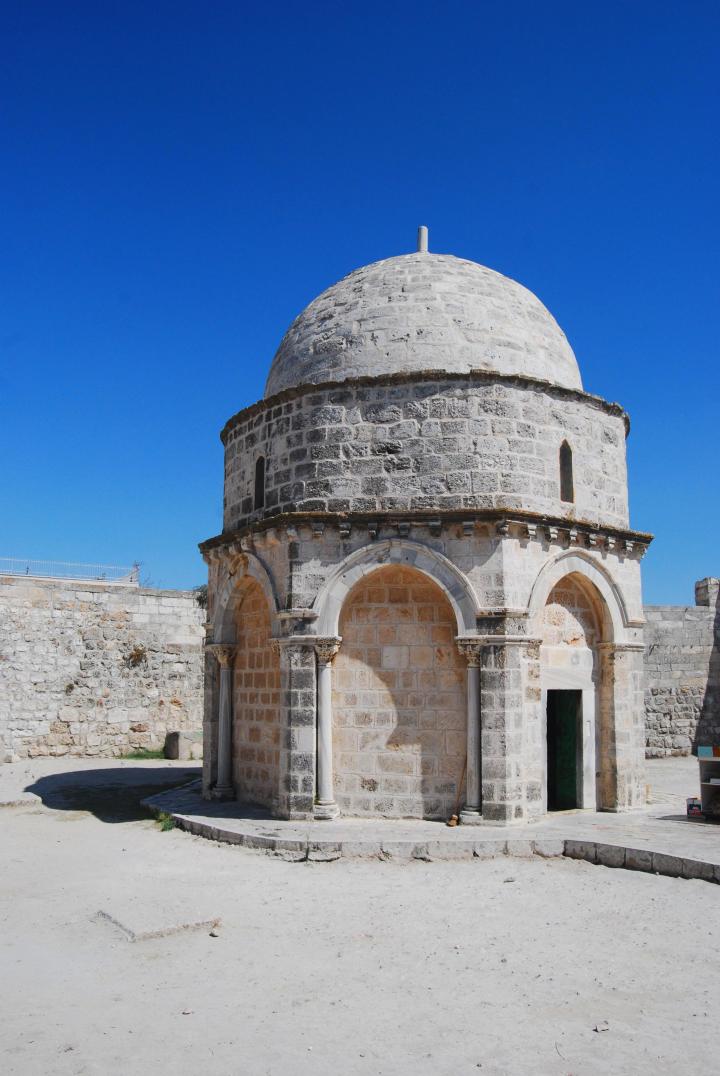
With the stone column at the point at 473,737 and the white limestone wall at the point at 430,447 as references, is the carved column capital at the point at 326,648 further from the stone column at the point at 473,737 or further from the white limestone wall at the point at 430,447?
the white limestone wall at the point at 430,447

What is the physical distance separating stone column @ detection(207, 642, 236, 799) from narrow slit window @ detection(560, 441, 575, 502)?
16.8 ft

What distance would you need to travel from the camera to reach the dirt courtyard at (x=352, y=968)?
4883mm

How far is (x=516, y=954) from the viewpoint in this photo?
6.52 m

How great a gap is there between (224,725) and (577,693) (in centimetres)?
494

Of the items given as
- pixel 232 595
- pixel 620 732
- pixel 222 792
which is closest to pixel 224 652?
pixel 232 595

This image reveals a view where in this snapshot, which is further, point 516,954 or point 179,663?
point 179,663

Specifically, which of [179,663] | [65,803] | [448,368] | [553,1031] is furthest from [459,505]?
[179,663]

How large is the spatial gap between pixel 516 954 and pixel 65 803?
8614 millimetres

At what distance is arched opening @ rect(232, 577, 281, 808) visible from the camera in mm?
11531

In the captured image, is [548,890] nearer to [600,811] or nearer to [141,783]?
[600,811]

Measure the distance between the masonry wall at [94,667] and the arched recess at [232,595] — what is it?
6.80 metres

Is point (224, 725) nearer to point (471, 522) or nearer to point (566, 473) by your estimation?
point (471, 522)

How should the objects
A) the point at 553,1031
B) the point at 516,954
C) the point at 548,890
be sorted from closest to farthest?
1. the point at 553,1031
2. the point at 516,954
3. the point at 548,890

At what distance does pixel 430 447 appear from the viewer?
1077 centimetres
